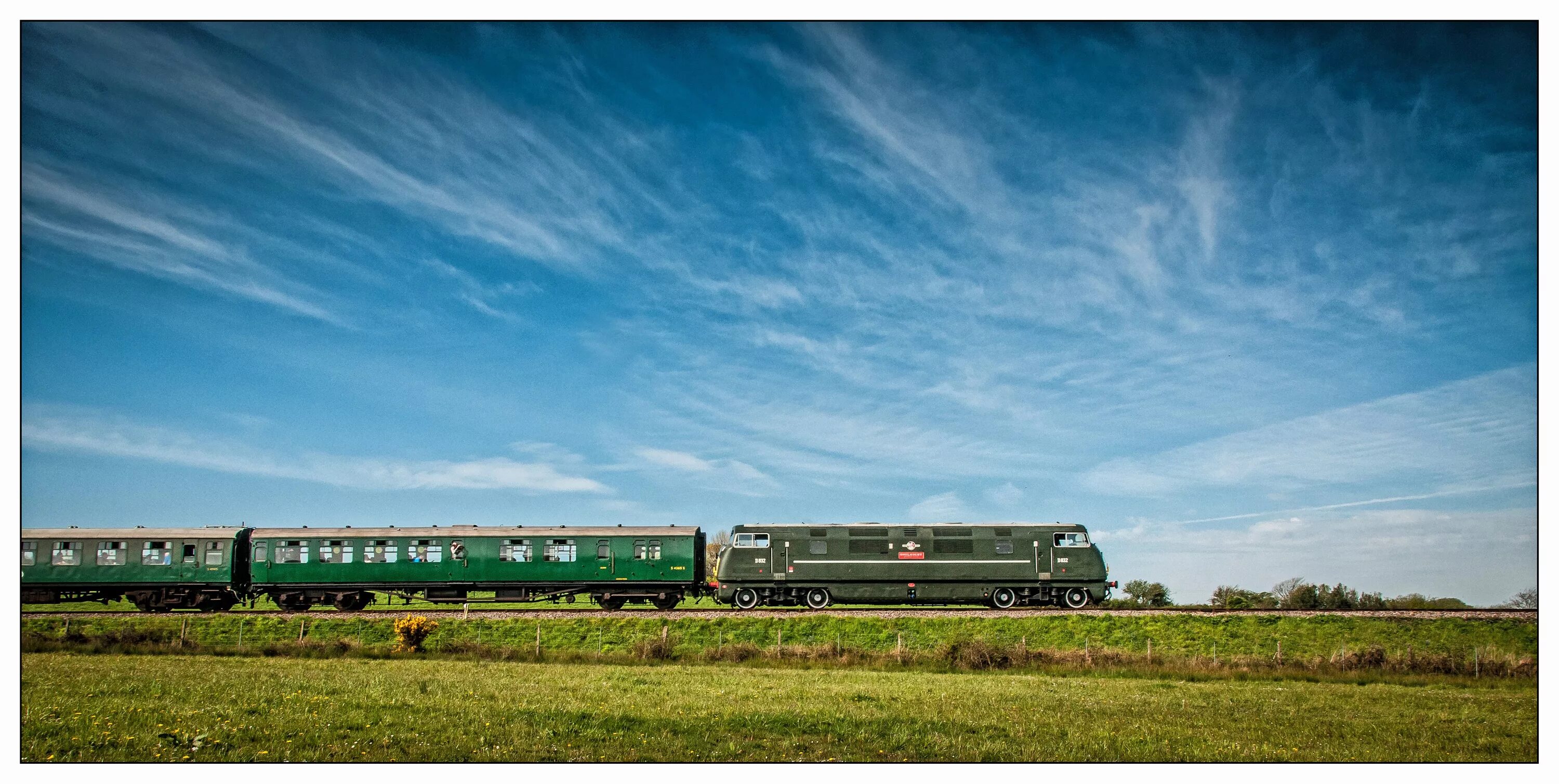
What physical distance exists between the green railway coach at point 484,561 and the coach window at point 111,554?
5.56m

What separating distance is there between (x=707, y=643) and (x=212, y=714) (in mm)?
18212

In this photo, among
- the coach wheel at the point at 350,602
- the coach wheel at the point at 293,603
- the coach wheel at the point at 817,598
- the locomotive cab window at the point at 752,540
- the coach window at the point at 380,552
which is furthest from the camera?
the coach wheel at the point at 293,603

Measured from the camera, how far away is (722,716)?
1895 centimetres

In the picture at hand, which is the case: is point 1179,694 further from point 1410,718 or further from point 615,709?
point 615,709

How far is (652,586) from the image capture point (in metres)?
39.7

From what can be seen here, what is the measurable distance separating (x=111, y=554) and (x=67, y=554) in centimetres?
180

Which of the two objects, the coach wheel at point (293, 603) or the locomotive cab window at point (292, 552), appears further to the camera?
the coach wheel at point (293, 603)

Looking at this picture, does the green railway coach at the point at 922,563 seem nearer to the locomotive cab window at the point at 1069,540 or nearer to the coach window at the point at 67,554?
the locomotive cab window at the point at 1069,540

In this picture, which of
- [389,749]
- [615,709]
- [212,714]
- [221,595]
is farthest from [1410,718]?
[221,595]

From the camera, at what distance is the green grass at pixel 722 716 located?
15906mm

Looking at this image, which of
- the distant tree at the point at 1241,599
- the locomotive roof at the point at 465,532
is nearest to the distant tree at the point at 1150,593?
the distant tree at the point at 1241,599

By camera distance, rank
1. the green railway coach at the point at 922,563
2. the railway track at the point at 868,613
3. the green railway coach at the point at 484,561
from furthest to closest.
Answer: the green railway coach at the point at 484,561
the green railway coach at the point at 922,563
the railway track at the point at 868,613

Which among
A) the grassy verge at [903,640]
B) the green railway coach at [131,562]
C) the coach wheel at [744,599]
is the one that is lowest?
the grassy verge at [903,640]

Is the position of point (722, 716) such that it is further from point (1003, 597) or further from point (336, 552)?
point (336, 552)
